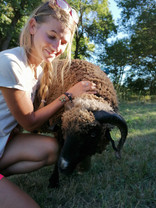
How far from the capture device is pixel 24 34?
233 centimetres

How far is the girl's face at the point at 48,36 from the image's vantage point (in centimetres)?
217

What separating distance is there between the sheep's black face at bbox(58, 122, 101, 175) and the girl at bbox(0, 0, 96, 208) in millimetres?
197

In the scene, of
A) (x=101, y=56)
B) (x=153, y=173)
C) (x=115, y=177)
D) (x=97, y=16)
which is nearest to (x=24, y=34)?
(x=115, y=177)

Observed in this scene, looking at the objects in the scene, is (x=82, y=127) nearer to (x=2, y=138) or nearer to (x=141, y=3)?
(x=2, y=138)

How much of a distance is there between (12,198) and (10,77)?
1143mm

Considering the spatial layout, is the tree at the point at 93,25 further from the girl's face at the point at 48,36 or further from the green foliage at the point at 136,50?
the girl's face at the point at 48,36

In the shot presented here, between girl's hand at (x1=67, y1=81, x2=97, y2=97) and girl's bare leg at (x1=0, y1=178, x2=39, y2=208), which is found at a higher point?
girl's hand at (x1=67, y1=81, x2=97, y2=97)

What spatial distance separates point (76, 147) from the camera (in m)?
2.28

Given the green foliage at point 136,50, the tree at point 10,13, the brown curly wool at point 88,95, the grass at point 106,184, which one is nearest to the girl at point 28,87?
the brown curly wool at point 88,95

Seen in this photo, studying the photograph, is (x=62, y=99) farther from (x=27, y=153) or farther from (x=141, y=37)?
(x=141, y=37)

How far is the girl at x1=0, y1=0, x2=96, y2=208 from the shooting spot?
2021 mm

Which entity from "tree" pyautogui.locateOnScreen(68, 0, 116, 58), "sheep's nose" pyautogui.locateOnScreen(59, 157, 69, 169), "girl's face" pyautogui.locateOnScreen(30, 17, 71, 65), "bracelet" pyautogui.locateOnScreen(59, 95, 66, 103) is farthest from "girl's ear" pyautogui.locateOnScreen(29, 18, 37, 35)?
"tree" pyautogui.locateOnScreen(68, 0, 116, 58)

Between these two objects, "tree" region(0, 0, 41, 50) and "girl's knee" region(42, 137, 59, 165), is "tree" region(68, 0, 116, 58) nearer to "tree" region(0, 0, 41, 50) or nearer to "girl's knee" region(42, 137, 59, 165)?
"tree" region(0, 0, 41, 50)

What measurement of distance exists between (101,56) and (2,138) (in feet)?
73.1
